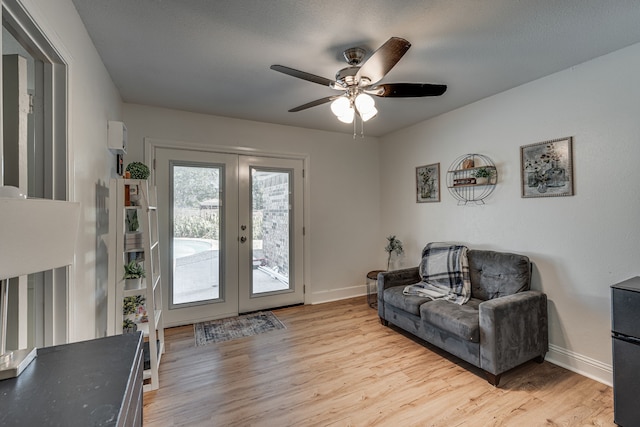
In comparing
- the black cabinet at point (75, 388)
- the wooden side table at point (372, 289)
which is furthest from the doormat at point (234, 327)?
the black cabinet at point (75, 388)

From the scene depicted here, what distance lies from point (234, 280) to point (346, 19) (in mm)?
2932

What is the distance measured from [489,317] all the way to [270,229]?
101 inches

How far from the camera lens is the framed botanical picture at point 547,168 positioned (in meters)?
2.35

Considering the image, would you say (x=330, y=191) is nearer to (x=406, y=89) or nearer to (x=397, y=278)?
(x=397, y=278)

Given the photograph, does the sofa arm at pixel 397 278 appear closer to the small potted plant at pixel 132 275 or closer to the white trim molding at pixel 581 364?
→ the white trim molding at pixel 581 364

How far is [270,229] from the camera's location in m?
3.77

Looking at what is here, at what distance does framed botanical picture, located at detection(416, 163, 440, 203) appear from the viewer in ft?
11.5

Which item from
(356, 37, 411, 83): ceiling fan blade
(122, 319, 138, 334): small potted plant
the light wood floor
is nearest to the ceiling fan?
(356, 37, 411, 83): ceiling fan blade

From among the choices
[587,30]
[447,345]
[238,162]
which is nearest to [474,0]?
[587,30]

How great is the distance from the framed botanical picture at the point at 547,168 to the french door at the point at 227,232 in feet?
8.22

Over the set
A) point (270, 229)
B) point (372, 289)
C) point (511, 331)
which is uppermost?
point (270, 229)

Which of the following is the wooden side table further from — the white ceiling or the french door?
the white ceiling

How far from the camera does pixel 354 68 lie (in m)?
1.94

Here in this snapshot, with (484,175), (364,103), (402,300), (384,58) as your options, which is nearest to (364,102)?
(364,103)
